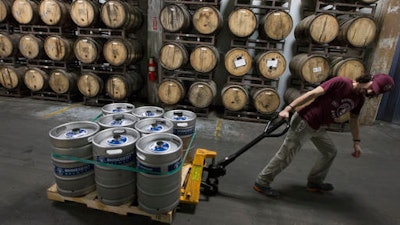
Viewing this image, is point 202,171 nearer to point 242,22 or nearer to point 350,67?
point 242,22

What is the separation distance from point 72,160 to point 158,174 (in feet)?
3.05

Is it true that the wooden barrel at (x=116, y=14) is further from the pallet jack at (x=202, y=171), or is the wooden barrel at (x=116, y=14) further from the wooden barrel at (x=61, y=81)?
the pallet jack at (x=202, y=171)

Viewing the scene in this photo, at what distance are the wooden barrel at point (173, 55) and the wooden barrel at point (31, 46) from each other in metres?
3.37

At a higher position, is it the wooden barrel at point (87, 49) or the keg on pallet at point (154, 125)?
the wooden barrel at point (87, 49)

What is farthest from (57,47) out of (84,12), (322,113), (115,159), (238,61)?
(322,113)

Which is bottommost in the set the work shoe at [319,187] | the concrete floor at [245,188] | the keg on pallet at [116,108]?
the concrete floor at [245,188]

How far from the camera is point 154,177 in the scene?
2.26 meters

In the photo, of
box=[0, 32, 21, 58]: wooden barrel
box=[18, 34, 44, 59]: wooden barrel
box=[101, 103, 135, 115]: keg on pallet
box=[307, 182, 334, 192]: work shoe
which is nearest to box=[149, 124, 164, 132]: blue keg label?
box=[101, 103, 135, 115]: keg on pallet

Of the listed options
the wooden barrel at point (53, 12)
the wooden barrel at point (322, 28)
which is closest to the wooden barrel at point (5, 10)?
the wooden barrel at point (53, 12)

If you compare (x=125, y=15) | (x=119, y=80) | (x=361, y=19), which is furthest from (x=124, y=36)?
(x=361, y=19)

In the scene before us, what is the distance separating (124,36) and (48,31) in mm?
2120

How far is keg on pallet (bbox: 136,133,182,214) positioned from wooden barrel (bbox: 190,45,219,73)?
3356 millimetres

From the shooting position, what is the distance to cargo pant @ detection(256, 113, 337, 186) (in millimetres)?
2809

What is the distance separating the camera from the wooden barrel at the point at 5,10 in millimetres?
6113
